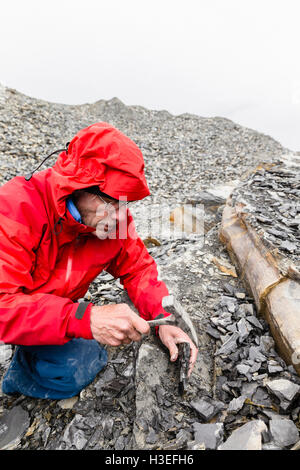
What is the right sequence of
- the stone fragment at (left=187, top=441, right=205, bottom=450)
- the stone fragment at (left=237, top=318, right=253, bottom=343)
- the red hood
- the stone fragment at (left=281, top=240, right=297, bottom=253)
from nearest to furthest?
the stone fragment at (left=187, top=441, right=205, bottom=450) < the red hood < the stone fragment at (left=237, top=318, right=253, bottom=343) < the stone fragment at (left=281, top=240, right=297, bottom=253)

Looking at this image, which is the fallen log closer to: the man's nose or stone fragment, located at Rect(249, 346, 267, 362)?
stone fragment, located at Rect(249, 346, 267, 362)

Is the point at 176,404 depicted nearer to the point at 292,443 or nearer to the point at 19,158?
the point at 292,443

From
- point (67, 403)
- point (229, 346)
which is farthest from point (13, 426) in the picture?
point (229, 346)

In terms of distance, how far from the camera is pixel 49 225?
2596 millimetres

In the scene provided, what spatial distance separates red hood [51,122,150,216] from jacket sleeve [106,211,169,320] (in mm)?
1005

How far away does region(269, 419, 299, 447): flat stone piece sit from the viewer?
206cm

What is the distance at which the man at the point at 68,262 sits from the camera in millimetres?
2270

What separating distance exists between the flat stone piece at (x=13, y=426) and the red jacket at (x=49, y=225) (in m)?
1.32

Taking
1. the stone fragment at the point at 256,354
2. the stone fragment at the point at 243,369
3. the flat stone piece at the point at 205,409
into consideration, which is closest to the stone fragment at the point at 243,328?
the stone fragment at the point at 256,354

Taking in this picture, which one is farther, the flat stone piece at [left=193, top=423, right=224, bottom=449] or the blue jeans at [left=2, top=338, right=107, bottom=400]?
the blue jeans at [left=2, top=338, right=107, bottom=400]

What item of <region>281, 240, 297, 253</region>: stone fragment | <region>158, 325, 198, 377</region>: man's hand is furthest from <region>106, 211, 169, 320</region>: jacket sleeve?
<region>281, 240, 297, 253</region>: stone fragment

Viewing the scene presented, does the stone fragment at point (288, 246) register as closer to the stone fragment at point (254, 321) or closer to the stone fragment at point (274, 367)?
the stone fragment at point (254, 321)

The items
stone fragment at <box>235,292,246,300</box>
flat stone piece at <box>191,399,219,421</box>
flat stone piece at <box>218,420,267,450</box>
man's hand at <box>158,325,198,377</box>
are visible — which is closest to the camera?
flat stone piece at <box>218,420,267,450</box>

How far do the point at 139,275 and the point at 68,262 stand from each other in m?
0.84
